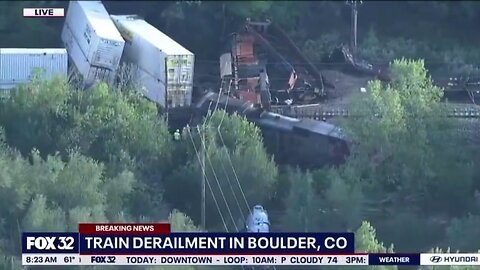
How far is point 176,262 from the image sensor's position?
5914 millimetres

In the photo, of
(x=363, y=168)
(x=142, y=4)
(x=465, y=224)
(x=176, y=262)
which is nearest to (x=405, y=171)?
(x=363, y=168)

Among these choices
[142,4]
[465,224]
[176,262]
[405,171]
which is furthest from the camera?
[142,4]

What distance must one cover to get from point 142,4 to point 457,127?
15.1 feet

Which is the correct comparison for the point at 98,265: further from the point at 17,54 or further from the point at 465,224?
the point at 17,54

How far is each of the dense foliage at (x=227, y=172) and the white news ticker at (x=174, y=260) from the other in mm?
565

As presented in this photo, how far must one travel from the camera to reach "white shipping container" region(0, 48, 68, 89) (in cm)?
905

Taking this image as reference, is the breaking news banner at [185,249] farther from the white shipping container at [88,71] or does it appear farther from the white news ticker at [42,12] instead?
the white news ticker at [42,12]

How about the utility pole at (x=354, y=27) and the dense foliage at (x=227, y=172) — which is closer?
the dense foliage at (x=227, y=172)

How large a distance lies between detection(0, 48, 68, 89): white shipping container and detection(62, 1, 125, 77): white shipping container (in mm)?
214

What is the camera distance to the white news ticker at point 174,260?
593cm

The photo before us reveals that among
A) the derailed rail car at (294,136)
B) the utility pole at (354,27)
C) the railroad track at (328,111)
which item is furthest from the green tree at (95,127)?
the utility pole at (354,27)

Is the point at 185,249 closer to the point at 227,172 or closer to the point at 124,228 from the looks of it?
the point at 124,228

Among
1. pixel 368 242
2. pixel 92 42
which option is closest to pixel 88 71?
pixel 92 42

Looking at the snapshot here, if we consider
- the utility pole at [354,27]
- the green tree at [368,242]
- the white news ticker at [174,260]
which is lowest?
the green tree at [368,242]
